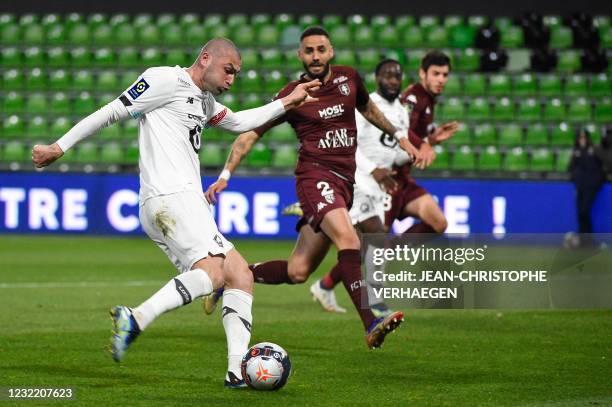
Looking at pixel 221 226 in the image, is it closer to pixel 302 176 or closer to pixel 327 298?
pixel 327 298

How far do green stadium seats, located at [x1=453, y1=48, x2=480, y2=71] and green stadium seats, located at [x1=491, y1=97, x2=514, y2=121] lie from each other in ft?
3.63

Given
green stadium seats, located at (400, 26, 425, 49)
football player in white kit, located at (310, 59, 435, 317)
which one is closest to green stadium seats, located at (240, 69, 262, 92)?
green stadium seats, located at (400, 26, 425, 49)

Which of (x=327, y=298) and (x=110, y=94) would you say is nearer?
(x=327, y=298)

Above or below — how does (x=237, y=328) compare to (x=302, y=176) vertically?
below

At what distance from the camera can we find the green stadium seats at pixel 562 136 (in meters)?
20.8

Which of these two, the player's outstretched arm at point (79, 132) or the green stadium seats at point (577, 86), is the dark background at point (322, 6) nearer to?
the green stadium seats at point (577, 86)

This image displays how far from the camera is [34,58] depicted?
22.9 m

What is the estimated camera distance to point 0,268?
47.7 feet

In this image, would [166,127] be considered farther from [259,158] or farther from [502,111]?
[502,111]

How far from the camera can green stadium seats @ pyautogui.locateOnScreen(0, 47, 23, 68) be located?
75.2 ft

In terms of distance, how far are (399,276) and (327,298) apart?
3.43ft

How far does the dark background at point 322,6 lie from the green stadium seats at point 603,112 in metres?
3.63

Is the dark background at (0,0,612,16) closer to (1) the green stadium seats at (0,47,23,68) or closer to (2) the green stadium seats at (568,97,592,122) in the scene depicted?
(1) the green stadium seats at (0,47,23,68)

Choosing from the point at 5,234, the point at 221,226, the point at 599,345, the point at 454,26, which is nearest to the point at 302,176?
the point at 599,345
